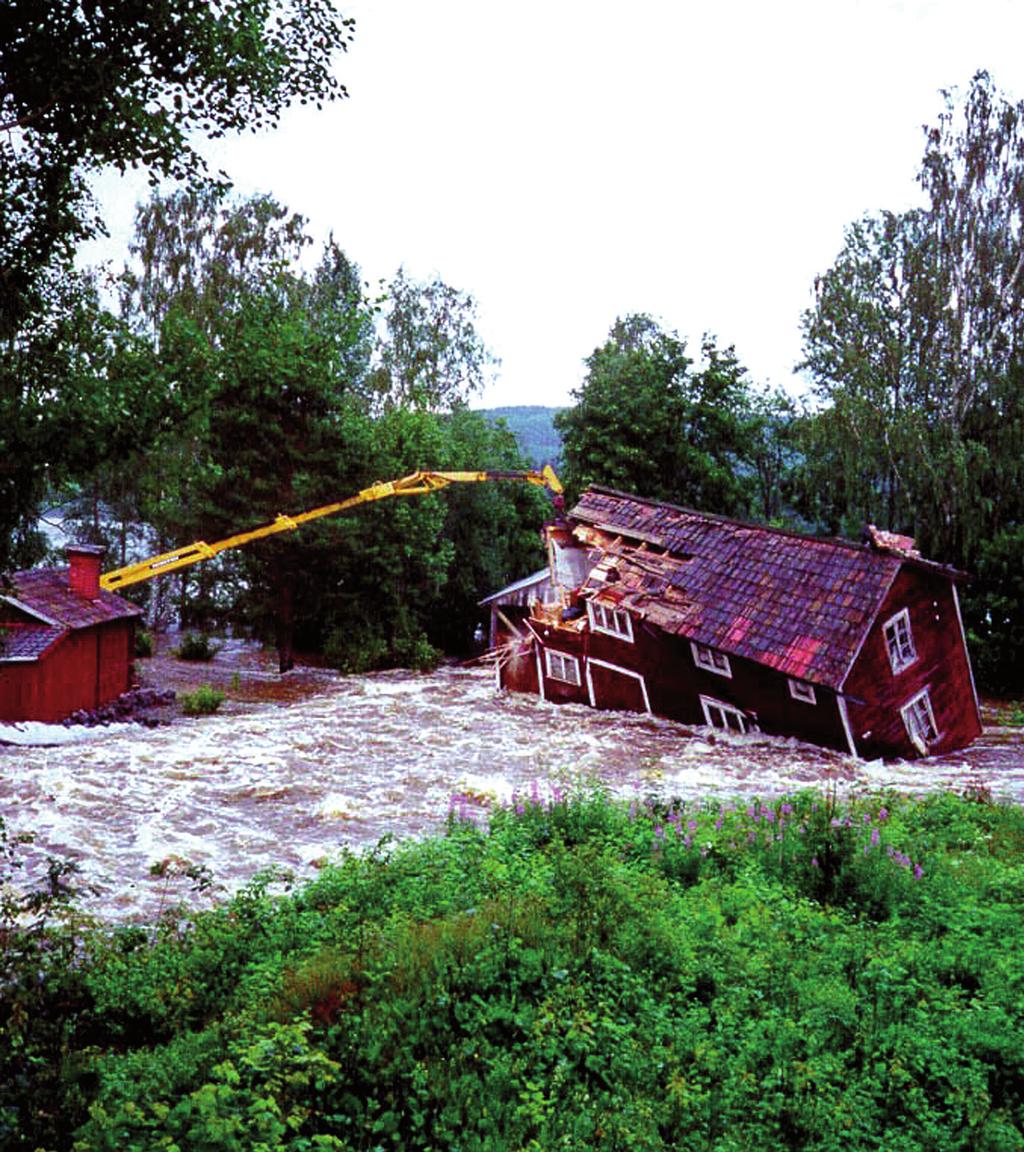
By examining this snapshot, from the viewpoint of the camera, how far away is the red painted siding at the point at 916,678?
18422mm

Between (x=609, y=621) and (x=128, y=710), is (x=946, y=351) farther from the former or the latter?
(x=128, y=710)

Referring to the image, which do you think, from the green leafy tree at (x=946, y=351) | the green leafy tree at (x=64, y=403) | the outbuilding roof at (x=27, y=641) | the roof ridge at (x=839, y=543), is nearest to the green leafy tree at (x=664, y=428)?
the green leafy tree at (x=946, y=351)

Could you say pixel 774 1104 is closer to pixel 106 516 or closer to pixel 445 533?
pixel 445 533

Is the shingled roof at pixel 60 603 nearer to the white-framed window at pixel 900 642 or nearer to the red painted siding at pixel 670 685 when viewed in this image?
the red painted siding at pixel 670 685

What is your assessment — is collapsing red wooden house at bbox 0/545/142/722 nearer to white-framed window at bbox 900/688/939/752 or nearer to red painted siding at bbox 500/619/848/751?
red painted siding at bbox 500/619/848/751

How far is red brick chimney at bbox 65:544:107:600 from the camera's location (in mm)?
23312

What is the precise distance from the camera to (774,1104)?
17.0ft

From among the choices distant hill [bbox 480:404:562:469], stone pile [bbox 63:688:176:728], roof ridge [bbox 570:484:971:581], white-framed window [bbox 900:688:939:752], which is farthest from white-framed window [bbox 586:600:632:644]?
distant hill [bbox 480:404:562:469]

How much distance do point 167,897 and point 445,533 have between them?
2825 centimetres

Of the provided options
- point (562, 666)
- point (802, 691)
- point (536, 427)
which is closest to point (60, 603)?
point (562, 666)

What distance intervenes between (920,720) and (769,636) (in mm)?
3782

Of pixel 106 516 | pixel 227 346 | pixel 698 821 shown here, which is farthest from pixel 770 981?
pixel 106 516

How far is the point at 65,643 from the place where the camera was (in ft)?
70.3

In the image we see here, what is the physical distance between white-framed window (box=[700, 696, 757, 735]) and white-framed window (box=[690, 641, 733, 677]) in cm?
70
